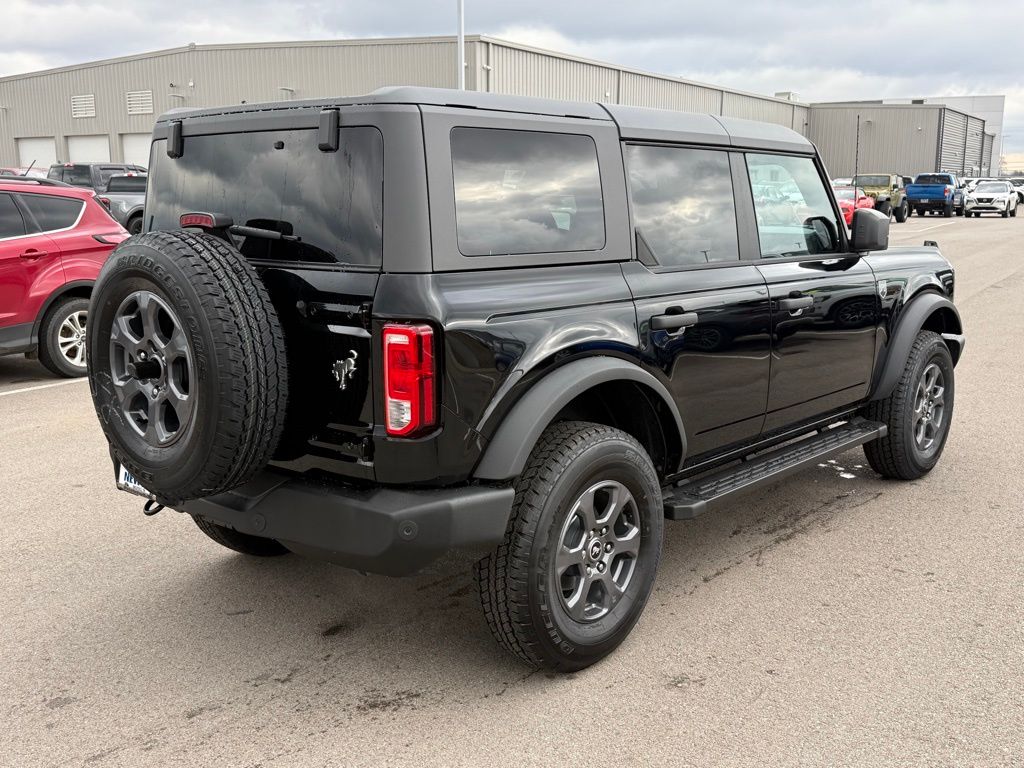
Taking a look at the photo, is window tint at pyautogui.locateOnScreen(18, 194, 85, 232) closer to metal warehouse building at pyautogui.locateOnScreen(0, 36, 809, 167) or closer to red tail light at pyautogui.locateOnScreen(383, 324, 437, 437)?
red tail light at pyautogui.locateOnScreen(383, 324, 437, 437)

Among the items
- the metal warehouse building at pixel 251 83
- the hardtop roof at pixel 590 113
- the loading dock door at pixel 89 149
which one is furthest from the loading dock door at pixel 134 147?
the hardtop roof at pixel 590 113

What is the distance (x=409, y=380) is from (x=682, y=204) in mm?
1584

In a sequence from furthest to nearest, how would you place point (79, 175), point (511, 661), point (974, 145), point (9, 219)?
point (974, 145) → point (79, 175) → point (9, 219) → point (511, 661)

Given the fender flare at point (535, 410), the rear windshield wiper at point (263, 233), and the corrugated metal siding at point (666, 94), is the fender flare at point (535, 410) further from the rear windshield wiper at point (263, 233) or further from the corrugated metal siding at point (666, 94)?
the corrugated metal siding at point (666, 94)

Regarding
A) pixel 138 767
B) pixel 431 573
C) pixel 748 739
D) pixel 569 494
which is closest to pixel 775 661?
pixel 748 739

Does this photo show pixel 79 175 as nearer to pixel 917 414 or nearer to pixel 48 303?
pixel 48 303

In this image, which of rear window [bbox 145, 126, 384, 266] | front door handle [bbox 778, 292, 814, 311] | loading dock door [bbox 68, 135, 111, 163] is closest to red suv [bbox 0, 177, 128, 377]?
rear window [bbox 145, 126, 384, 266]

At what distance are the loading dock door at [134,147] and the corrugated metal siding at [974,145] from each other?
55789mm

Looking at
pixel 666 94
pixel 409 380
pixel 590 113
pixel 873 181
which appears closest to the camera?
pixel 409 380

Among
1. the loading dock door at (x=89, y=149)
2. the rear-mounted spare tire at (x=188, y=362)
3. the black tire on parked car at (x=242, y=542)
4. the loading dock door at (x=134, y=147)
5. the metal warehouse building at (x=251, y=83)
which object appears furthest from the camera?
the loading dock door at (x=89, y=149)

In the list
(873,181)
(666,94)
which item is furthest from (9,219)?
(666,94)

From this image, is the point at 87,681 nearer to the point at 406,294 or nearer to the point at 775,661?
the point at 406,294

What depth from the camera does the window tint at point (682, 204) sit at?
3.63m

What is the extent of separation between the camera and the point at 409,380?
109 inches
